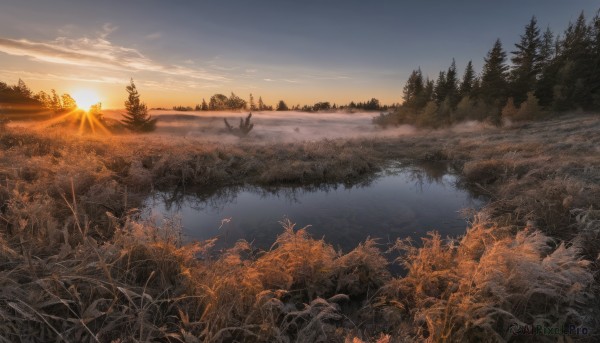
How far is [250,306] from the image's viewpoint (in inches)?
158

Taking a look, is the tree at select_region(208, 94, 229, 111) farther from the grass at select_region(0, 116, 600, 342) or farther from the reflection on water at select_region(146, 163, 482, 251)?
the grass at select_region(0, 116, 600, 342)

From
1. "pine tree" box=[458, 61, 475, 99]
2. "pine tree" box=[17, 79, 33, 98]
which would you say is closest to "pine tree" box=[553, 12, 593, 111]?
"pine tree" box=[458, 61, 475, 99]

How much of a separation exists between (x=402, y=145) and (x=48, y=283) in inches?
1197

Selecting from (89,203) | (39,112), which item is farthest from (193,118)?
(89,203)

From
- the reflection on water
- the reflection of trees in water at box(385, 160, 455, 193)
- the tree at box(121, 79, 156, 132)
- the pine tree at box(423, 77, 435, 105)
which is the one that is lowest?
the reflection on water

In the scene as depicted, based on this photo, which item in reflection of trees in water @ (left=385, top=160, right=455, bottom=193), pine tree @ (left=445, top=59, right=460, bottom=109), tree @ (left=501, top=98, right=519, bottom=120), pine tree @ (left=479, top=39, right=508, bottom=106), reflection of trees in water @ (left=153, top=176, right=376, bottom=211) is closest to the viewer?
reflection of trees in water @ (left=153, top=176, right=376, bottom=211)

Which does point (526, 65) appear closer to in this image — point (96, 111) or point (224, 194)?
point (224, 194)

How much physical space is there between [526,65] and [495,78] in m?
4.49

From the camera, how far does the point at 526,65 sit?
147 feet

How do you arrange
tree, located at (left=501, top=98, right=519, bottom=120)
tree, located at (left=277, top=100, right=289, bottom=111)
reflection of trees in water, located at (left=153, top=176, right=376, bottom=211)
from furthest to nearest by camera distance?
tree, located at (left=277, top=100, right=289, bottom=111)
tree, located at (left=501, top=98, right=519, bottom=120)
reflection of trees in water, located at (left=153, top=176, right=376, bottom=211)

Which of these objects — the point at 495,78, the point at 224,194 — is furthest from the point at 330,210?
the point at 495,78

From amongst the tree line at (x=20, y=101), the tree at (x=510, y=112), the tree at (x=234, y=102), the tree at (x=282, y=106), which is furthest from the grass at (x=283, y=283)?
the tree at (x=282, y=106)

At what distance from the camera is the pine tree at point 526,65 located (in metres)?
44.1

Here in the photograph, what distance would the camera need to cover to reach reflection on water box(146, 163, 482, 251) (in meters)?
8.74
